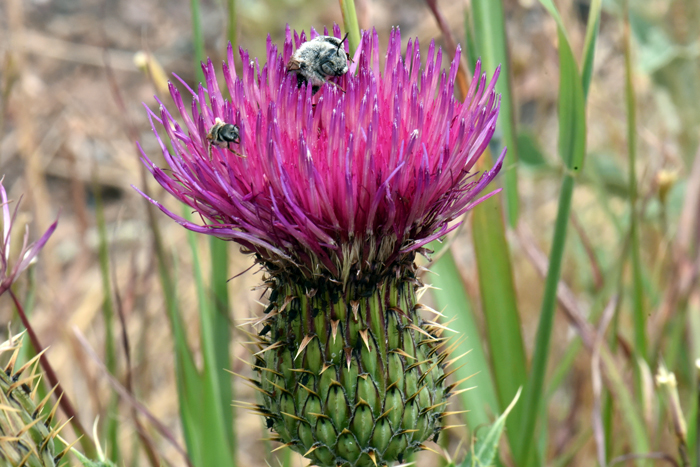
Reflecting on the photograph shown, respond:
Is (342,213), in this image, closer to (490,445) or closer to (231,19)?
(490,445)

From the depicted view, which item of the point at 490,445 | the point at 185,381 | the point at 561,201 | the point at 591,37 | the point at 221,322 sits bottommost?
the point at 490,445

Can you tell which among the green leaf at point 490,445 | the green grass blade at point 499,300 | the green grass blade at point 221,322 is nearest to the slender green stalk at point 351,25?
the green grass blade at point 499,300

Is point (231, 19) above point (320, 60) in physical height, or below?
above

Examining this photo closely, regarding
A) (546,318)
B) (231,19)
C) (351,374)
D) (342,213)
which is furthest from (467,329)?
(231,19)

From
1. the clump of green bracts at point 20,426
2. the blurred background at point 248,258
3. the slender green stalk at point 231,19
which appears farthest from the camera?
the blurred background at point 248,258

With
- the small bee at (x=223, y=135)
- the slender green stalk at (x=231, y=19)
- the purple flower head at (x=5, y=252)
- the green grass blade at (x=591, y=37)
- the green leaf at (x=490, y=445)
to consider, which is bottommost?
the green leaf at (x=490, y=445)

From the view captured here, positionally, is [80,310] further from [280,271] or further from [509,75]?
[509,75]

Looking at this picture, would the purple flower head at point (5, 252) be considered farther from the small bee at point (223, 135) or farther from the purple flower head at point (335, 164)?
the small bee at point (223, 135)

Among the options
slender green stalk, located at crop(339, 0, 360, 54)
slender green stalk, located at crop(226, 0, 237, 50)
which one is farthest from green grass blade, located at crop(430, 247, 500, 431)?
slender green stalk, located at crop(226, 0, 237, 50)
